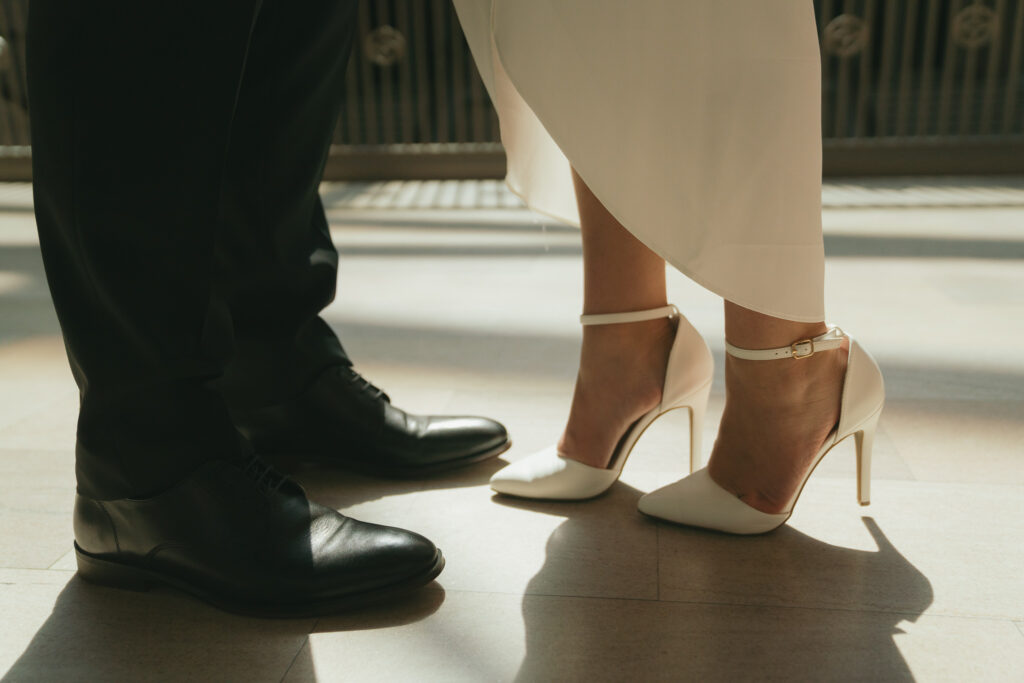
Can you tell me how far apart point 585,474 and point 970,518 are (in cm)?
31

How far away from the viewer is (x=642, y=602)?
1.97 ft

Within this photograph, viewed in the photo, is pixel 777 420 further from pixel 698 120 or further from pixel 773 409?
pixel 698 120

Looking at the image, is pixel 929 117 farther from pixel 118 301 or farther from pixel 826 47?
pixel 118 301

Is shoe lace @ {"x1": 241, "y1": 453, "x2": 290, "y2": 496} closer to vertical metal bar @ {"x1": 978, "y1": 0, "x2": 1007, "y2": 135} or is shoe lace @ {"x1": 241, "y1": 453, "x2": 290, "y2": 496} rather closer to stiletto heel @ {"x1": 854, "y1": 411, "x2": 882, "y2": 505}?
stiletto heel @ {"x1": 854, "y1": 411, "x2": 882, "y2": 505}

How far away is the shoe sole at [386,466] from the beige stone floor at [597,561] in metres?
0.01

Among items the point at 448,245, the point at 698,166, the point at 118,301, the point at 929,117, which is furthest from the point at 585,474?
the point at 929,117

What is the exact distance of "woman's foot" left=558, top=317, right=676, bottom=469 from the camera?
28.9 inches

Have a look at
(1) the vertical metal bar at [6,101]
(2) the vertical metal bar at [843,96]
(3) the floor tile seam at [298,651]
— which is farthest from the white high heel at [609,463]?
(1) the vertical metal bar at [6,101]

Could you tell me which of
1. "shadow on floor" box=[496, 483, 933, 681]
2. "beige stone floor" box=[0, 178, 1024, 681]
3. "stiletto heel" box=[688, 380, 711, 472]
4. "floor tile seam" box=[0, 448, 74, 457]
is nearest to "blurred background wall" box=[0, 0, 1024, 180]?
"beige stone floor" box=[0, 178, 1024, 681]

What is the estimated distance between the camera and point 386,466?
803 mm

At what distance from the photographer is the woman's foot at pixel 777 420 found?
663 mm

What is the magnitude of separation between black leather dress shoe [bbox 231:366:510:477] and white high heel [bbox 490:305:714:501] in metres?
0.07

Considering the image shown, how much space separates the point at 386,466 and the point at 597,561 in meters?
0.24

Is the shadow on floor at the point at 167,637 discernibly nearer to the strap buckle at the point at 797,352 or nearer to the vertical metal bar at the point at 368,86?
the strap buckle at the point at 797,352
